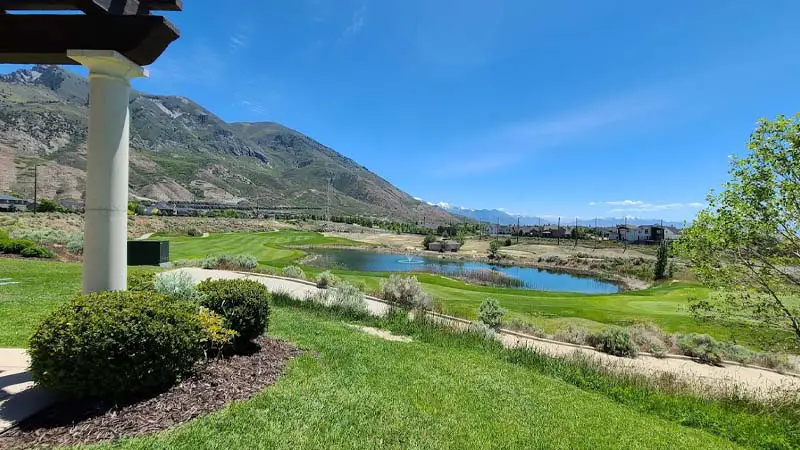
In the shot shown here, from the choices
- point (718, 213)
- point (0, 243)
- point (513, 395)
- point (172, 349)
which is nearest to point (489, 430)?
point (513, 395)

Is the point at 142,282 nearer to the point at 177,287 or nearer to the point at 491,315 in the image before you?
the point at 177,287

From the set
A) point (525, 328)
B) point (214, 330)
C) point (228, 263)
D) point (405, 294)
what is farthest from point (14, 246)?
point (525, 328)

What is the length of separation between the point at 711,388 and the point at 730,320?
222cm

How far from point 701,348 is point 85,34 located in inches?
587

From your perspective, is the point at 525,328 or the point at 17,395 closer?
the point at 17,395

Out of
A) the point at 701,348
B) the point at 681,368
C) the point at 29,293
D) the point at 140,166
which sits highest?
the point at 140,166

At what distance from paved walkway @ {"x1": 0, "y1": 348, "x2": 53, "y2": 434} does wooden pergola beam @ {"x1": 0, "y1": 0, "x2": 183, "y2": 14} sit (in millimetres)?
4012

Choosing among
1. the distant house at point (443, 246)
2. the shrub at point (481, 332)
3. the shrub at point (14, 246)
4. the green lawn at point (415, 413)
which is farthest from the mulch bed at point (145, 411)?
the distant house at point (443, 246)

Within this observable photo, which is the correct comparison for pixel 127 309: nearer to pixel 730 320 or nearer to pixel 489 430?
pixel 489 430

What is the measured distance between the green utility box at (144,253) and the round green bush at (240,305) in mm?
13244

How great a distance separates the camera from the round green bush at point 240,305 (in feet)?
17.7

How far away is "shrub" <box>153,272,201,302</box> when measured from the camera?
17.9 feet

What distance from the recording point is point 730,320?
9141mm

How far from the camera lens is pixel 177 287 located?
557 cm
